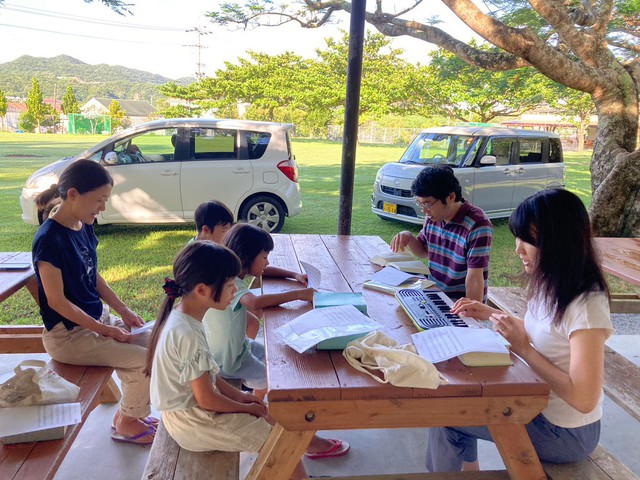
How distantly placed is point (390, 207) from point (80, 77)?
78016mm

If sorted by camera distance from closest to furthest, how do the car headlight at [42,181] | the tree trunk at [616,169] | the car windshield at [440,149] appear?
the tree trunk at [616,169], the car headlight at [42,181], the car windshield at [440,149]

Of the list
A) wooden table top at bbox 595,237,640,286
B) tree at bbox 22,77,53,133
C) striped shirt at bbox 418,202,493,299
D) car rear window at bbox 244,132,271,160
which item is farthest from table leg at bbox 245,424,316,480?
tree at bbox 22,77,53,133

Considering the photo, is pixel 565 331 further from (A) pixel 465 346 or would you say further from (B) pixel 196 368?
(B) pixel 196 368

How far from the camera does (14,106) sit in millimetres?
44094

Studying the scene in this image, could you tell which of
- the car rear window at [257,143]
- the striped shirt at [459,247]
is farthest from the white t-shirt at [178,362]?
the car rear window at [257,143]

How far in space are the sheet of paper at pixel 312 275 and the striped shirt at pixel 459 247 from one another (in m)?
0.68

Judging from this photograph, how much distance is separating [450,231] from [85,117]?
1484 inches

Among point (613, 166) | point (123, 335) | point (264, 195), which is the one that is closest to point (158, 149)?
point (264, 195)

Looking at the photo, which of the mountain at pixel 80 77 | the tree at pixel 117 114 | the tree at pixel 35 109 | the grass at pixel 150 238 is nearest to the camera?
the grass at pixel 150 238

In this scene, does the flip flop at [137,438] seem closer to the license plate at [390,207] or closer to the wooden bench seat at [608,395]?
the wooden bench seat at [608,395]

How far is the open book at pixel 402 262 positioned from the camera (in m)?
2.77

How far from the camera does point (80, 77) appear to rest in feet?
Result: 243

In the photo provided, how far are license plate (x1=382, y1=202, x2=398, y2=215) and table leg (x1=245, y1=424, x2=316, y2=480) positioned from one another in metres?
6.79

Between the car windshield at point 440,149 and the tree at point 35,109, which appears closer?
the car windshield at point 440,149
